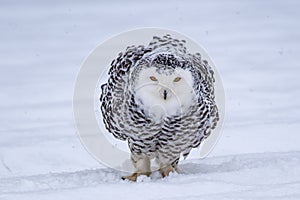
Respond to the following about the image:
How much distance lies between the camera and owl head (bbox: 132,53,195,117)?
4117mm

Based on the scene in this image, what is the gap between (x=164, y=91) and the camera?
412 centimetres

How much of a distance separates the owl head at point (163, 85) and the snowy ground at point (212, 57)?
40 centimetres

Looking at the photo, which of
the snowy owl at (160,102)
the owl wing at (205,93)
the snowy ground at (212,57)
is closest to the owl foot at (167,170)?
the snowy owl at (160,102)

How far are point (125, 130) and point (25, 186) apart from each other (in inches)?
25.3

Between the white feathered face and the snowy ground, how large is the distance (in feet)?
1.30

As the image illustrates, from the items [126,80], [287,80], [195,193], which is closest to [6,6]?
[287,80]

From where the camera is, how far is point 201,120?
173 inches

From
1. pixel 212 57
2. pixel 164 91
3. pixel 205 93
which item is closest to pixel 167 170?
pixel 205 93

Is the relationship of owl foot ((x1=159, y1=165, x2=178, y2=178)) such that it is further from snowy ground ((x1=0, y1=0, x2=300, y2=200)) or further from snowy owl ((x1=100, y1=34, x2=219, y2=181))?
snowy ground ((x1=0, y1=0, x2=300, y2=200))

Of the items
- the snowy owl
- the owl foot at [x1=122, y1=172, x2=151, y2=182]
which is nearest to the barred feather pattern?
the snowy owl

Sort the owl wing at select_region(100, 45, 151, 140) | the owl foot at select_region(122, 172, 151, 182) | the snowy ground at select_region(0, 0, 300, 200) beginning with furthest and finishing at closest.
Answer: the owl foot at select_region(122, 172, 151, 182) < the owl wing at select_region(100, 45, 151, 140) < the snowy ground at select_region(0, 0, 300, 200)

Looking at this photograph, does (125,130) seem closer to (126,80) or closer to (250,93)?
(126,80)

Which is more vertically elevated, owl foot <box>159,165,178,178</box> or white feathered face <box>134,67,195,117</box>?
white feathered face <box>134,67,195,117</box>

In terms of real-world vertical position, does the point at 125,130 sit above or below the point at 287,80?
above
